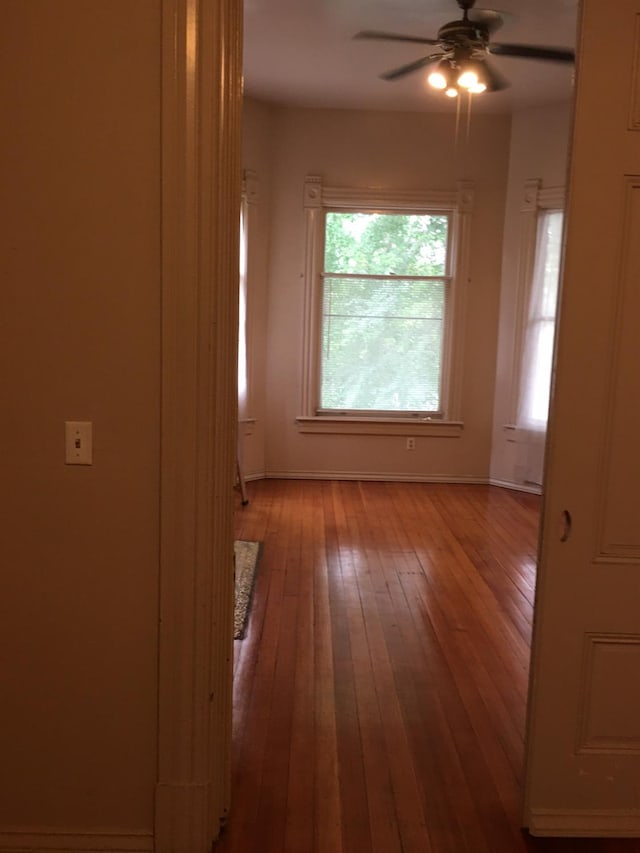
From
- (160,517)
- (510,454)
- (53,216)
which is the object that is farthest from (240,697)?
(510,454)

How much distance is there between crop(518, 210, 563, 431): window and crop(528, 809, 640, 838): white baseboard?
4173mm

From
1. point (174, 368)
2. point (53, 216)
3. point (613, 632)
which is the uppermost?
point (53, 216)

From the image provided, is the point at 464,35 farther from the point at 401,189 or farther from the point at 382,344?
the point at 382,344

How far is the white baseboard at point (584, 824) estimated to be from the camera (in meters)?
1.99

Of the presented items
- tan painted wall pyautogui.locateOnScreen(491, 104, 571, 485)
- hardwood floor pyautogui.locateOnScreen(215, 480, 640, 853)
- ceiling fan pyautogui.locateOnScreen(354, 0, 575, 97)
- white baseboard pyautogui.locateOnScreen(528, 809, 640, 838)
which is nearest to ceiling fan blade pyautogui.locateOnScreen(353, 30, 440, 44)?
ceiling fan pyautogui.locateOnScreen(354, 0, 575, 97)

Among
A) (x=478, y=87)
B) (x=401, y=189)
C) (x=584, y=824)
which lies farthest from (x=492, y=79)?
(x=584, y=824)

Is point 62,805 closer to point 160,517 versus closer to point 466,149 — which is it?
point 160,517

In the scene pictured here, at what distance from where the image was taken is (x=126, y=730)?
184 centimetres

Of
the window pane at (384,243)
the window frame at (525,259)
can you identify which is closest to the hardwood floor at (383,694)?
the window frame at (525,259)

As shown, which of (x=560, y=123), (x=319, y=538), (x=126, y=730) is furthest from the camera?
(x=560, y=123)

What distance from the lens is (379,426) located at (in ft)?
21.2

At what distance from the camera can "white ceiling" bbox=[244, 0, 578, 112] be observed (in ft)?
13.2

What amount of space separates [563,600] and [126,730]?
3.95ft

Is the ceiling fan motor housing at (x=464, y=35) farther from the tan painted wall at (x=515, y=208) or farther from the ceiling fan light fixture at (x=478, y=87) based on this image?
the tan painted wall at (x=515, y=208)
